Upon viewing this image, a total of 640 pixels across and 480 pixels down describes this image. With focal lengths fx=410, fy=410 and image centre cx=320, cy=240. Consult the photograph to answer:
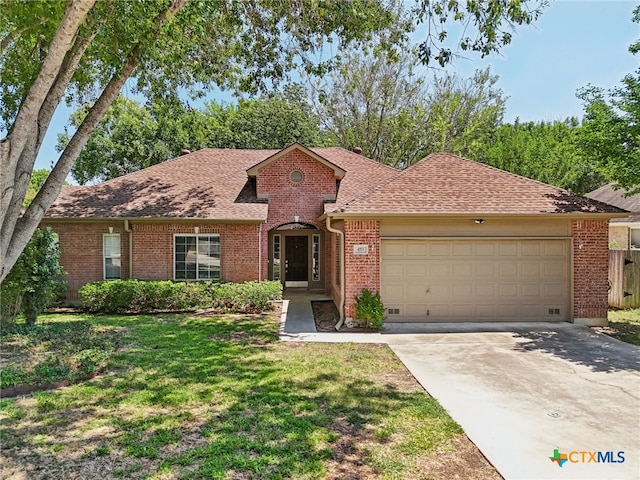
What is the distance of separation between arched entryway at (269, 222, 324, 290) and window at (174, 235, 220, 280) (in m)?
3.32

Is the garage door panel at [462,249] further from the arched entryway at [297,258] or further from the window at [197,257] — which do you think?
the window at [197,257]

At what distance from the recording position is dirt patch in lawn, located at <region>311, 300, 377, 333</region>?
10344 millimetres

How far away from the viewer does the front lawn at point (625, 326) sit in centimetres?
953

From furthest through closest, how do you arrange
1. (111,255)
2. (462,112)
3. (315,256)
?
1. (462,112)
2. (315,256)
3. (111,255)

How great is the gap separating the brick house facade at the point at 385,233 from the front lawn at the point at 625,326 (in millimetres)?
563

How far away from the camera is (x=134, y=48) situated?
7.66 metres

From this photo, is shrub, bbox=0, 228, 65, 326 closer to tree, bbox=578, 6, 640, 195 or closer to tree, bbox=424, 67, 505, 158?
tree, bbox=578, 6, 640, 195

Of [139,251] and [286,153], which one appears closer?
[139,251]

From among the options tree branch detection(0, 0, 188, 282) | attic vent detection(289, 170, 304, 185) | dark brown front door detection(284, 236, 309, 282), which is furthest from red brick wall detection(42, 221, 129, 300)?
tree branch detection(0, 0, 188, 282)

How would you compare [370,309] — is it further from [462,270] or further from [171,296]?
[171,296]

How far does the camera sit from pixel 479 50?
7.85 meters

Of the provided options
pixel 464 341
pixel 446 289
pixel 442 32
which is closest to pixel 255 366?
pixel 464 341

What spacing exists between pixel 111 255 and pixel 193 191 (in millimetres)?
3682

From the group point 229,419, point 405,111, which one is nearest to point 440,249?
point 229,419
